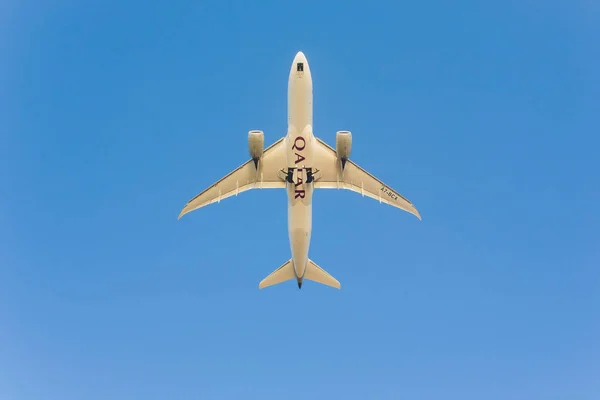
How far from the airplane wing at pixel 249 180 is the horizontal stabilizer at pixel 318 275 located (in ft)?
29.8

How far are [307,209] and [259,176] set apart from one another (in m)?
5.58

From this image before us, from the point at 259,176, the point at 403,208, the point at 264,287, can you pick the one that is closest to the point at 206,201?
the point at 259,176

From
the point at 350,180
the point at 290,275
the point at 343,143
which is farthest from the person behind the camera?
the point at 290,275

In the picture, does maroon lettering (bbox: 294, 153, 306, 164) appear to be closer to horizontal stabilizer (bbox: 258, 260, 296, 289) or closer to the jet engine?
the jet engine

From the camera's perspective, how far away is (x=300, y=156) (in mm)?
71812

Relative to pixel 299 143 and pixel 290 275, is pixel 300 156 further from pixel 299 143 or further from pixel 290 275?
pixel 290 275

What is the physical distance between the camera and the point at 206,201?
75.4 meters

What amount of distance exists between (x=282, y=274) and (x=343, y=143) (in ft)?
49.5

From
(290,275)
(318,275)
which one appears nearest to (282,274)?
(290,275)

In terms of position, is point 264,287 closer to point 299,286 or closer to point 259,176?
point 299,286

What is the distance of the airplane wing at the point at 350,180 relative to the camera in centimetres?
7438

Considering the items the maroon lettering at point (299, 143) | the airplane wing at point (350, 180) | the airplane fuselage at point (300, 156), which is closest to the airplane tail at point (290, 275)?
the airplane fuselage at point (300, 156)

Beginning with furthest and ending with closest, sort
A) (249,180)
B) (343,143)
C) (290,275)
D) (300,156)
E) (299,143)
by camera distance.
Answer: (290,275) < (249,180) < (343,143) < (300,156) < (299,143)

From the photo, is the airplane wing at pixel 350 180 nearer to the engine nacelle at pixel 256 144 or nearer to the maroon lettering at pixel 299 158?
the maroon lettering at pixel 299 158
